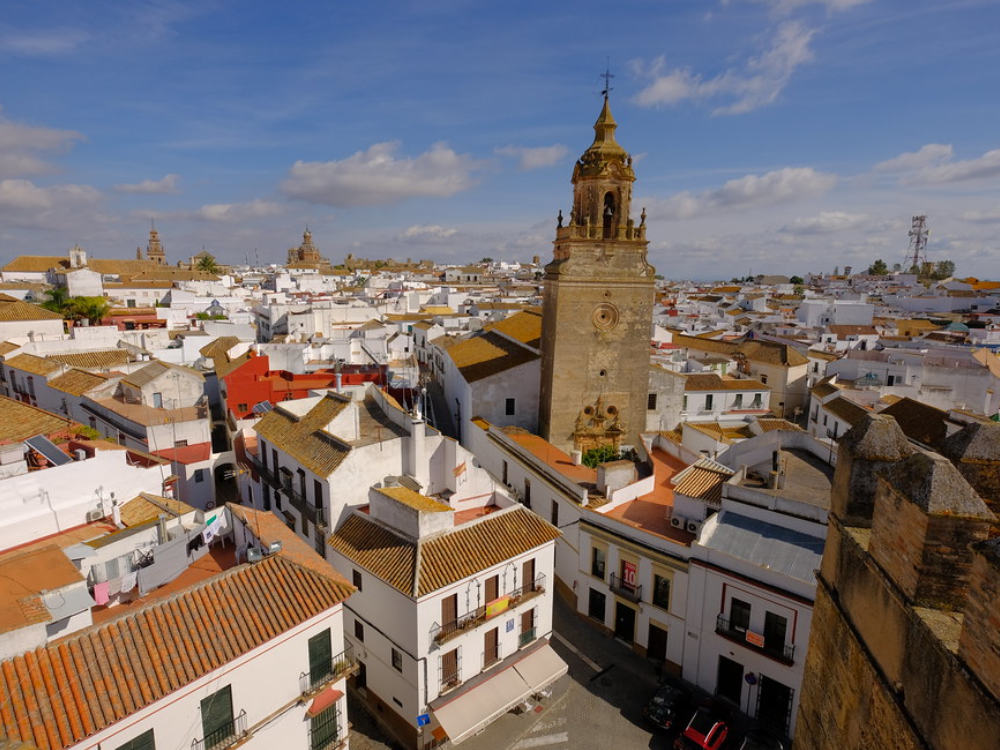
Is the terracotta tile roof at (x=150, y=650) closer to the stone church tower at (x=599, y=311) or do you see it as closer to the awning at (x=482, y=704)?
the awning at (x=482, y=704)

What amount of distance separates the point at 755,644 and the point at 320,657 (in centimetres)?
1137

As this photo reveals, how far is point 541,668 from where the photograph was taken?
16828 millimetres

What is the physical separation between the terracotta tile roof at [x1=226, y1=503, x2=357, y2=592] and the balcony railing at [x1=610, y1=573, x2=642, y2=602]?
9145 mm

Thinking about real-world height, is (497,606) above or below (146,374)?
below

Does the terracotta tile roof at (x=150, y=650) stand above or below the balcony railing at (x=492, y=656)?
above

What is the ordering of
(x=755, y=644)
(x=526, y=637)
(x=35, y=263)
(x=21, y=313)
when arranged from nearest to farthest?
(x=755, y=644) < (x=526, y=637) < (x=21, y=313) < (x=35, y=263)

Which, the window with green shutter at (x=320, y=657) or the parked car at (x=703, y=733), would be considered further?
the parked car at (x=703, y=733)

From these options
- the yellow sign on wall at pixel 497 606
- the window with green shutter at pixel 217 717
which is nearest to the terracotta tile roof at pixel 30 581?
the window with green shutter at pixel 217 717

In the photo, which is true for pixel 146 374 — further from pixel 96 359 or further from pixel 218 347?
pixel 218 347

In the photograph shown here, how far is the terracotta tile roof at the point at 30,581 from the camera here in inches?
381

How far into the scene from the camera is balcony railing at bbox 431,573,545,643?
14977mm

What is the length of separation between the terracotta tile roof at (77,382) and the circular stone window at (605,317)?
962 inches

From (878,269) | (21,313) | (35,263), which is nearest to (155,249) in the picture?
(35,263)

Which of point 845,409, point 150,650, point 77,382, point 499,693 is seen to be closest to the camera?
point 150,650
